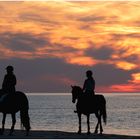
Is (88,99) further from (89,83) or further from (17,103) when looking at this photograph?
(17,103)

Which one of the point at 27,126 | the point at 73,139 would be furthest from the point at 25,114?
the point at 73,139

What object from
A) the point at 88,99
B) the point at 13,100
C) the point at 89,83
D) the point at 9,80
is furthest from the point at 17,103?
the point at 88,99

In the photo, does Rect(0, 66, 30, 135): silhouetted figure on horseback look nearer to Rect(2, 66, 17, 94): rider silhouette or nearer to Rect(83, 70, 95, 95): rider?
Rect(2, 66, 17, 94): rider silhouette

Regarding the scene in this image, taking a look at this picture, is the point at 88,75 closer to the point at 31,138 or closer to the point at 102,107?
the point at 102,107

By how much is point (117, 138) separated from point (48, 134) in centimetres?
311

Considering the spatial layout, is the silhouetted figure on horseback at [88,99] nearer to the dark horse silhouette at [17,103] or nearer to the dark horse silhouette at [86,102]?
the dark horse silhouette at [86,102]

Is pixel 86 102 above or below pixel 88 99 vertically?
below

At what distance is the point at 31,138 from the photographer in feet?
70.9

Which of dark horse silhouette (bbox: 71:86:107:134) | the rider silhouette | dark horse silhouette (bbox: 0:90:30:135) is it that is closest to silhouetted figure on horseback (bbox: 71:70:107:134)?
dark horse silhouette (bbox: 71:86:107:134)

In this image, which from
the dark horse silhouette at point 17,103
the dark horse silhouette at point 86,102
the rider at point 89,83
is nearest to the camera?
the dark horse silhouette at point 17,103

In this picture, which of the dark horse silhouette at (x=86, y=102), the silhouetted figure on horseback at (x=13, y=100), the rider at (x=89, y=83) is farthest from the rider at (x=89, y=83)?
the silhouetted figure on horseback at (x=13, y=100)

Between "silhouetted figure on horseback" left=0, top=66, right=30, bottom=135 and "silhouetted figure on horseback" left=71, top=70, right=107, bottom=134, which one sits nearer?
"silhouetted figure on horseback" left=0, top=66, right=30, bottom=135

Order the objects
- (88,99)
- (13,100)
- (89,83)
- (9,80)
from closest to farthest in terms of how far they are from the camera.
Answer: (9,80) < (13,100) < (89,83) < (88,99)

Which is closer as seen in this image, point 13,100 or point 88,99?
point 13,100
